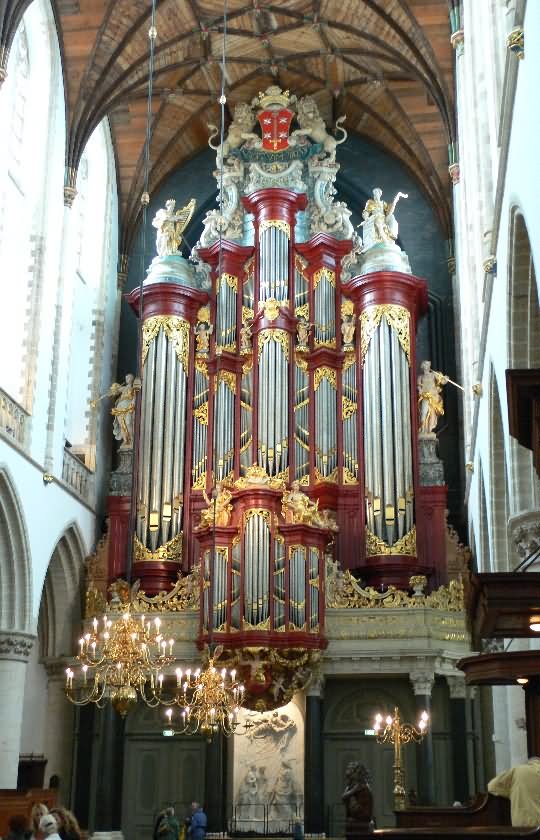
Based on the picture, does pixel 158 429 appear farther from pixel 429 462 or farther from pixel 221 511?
pixel 429 462

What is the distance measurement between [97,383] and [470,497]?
8.94 m

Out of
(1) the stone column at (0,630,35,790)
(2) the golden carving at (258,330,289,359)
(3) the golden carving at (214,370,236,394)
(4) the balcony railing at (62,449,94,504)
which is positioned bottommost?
(1) the stone column at (0,630,35,790)

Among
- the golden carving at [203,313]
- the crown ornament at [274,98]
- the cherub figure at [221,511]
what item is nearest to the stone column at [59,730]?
the cherub figure at [221,511]

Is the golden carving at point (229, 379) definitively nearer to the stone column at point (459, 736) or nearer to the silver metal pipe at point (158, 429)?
the silver metal pipe at point (158, 429)

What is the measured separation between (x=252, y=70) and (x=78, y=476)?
11.4 m

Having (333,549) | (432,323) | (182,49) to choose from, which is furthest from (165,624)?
(182,49)

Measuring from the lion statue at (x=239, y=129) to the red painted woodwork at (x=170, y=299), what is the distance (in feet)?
13.5

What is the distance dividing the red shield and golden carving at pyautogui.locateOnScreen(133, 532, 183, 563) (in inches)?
396

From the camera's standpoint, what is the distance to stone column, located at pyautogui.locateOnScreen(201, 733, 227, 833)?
2070 cm

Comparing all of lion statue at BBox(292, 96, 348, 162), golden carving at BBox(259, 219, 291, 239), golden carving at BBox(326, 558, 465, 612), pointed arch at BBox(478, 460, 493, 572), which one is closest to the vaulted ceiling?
lion statue at BBox(292, 96, 348, 162)

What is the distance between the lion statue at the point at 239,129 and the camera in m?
27.4

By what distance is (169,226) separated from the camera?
87.4ft

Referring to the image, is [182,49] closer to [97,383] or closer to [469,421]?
[97,383]

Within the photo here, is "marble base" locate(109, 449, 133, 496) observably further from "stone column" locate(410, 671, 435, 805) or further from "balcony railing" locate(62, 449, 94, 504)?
"stone column" locate(410, 671, 435, 805)
